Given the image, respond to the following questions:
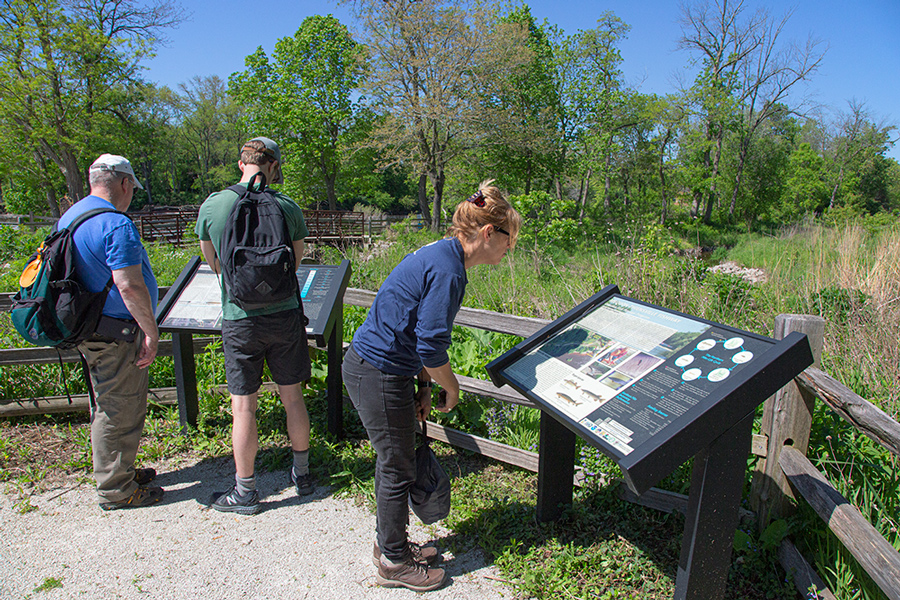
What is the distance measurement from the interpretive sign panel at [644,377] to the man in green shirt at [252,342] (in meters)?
1.27

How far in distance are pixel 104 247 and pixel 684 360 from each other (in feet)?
9.33

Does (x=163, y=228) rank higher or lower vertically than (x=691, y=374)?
lower

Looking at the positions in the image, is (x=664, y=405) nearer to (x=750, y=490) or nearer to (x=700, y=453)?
(x=700, y=453)

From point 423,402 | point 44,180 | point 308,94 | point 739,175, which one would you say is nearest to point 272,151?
point 423,402

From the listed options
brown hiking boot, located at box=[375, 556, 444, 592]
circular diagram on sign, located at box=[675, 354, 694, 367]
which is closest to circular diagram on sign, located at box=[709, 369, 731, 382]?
circular diagram on sign, located at box=[675, 354, 694, 367]

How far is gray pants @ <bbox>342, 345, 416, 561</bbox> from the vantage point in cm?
228

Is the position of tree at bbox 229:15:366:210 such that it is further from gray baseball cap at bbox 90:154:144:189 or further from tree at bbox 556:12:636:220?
gray baseball cap at bbox 90:154:144:189

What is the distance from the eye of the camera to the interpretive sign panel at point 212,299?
3389 millimetres

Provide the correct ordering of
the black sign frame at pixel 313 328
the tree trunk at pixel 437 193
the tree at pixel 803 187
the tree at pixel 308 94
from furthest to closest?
the tree at pixel 803 187 < the tree at pixel 308 94 < the tree trunk at pixel 437 193 < the black sign frame at pixel 313 328

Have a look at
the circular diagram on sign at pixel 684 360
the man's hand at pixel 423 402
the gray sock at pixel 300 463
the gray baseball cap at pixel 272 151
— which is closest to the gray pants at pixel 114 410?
the gray sock at pixel 300 463

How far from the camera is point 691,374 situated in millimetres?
1804

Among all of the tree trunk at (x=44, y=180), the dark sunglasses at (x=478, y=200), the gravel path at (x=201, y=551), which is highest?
the tree trunk at (x=44, y=180)

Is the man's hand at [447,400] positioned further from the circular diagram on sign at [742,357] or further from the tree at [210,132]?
the tree at [210,132]

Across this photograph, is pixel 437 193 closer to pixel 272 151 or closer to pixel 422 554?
pixel 272 151
